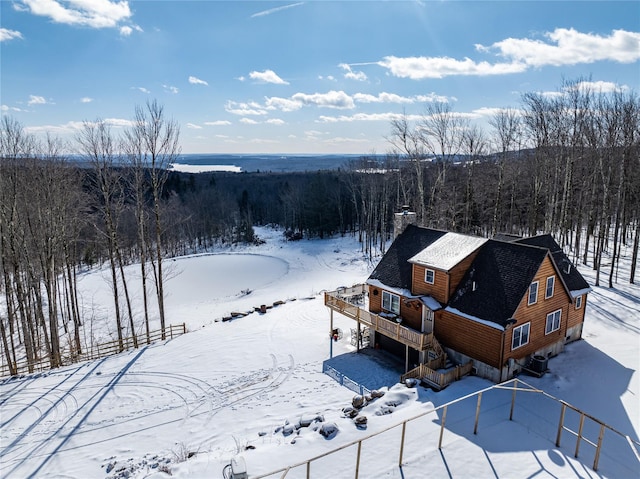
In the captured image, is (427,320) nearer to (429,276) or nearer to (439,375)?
(429,276)

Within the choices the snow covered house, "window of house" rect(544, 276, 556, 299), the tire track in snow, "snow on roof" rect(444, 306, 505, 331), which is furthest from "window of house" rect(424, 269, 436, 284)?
the tire track in snow

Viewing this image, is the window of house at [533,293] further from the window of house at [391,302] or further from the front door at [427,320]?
the window of house at [391,302]

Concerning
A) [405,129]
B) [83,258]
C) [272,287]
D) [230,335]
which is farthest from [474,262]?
[83,258]

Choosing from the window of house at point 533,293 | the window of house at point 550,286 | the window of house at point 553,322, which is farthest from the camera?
the window of house at point 553,322

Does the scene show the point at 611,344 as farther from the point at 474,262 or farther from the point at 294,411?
the point at 294,411

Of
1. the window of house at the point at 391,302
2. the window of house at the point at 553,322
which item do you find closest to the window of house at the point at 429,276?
the window of house at the point at 391,302

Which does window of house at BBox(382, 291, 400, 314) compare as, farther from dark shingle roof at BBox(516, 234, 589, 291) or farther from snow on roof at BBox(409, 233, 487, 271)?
dark shingle roof at BBox(516, 234, 589, 291)
